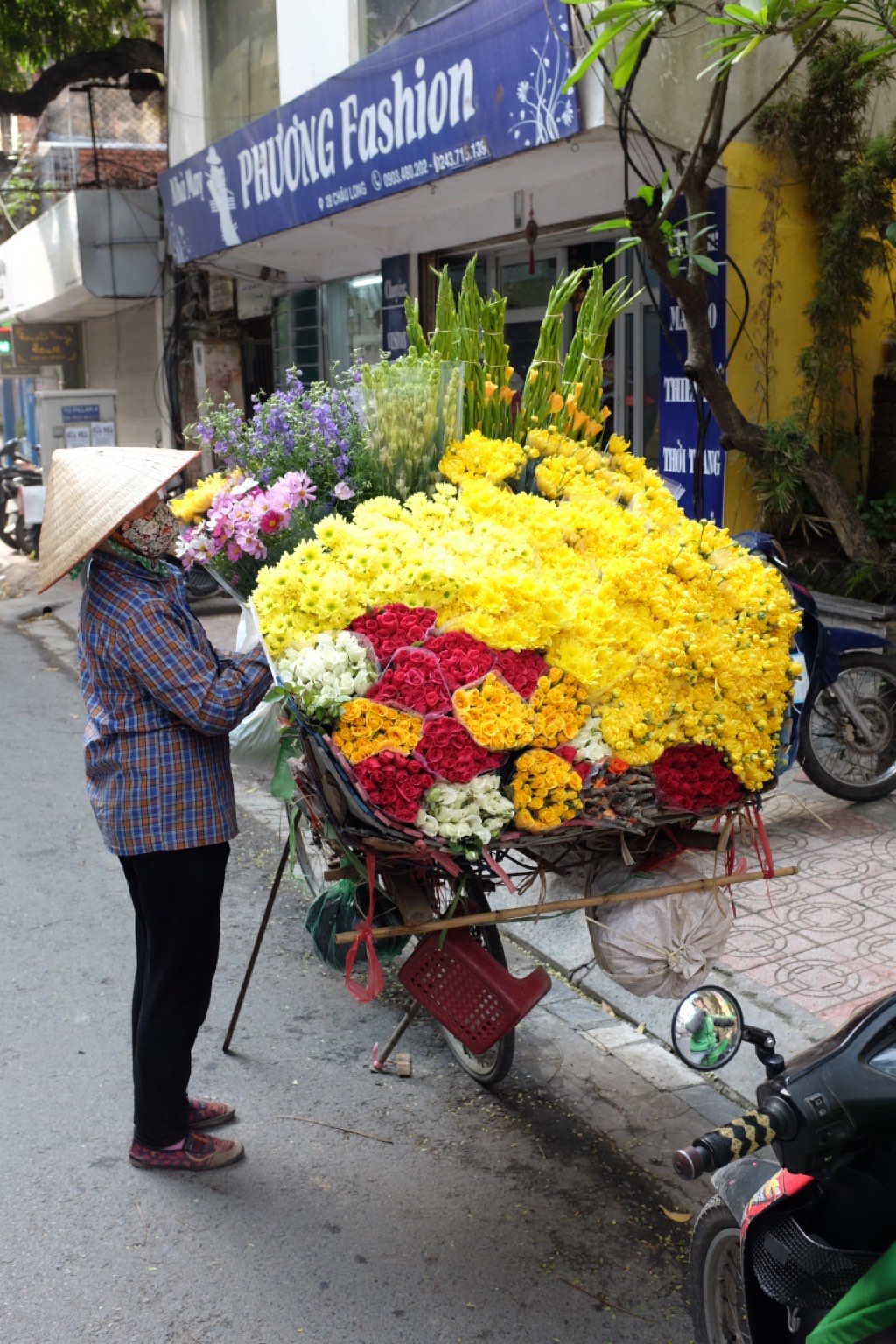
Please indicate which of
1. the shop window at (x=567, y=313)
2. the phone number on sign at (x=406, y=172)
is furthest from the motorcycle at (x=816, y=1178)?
the phone number on sign at (x=406, y=172)

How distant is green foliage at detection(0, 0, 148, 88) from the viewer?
14188 mm

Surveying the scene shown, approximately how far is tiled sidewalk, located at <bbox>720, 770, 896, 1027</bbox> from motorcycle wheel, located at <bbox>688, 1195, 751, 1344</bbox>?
128 cm

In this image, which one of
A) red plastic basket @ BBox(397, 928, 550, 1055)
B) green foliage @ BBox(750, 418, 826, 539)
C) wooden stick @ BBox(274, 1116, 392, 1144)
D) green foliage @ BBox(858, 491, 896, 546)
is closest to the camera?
red plastic basket @ BBox(397, 928, 550, 1055)

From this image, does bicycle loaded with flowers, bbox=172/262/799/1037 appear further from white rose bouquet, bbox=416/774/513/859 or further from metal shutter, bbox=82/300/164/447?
metal shutter, bbox=82/300/164/447

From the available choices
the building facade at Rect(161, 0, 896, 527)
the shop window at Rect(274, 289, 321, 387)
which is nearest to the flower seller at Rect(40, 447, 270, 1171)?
the building facade at Rect(161, 0, 896, 527)

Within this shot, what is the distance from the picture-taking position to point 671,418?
7.76m

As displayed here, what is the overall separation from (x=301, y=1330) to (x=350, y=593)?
1.59 m

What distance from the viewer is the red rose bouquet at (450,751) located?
2.54m

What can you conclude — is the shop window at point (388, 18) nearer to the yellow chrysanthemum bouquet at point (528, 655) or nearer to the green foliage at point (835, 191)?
the green foliage at point (835, 191)

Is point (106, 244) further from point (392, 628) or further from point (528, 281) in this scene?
point (392, 628)

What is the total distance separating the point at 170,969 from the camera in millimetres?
3127

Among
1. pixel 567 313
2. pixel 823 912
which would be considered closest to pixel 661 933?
pixel 823 912

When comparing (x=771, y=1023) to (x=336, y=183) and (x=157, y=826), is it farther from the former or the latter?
(x=336, y=183)

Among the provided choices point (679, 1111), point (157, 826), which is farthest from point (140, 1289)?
point (679, 1111)
